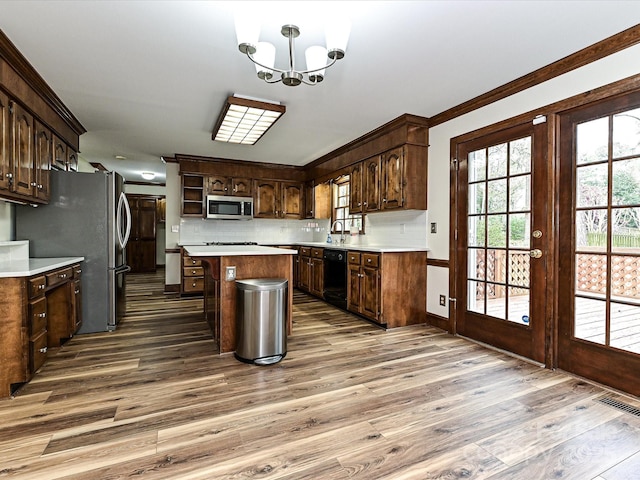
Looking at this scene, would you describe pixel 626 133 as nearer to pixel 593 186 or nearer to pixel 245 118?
pixel 593 186

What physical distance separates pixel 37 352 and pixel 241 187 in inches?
168

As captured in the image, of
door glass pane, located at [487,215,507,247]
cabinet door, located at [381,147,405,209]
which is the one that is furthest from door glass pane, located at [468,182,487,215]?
cabinet door, located at [381,147,405,209]

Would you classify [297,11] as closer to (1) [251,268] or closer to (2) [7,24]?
(2) [7,24]

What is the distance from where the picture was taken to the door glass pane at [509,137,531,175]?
3.00 m

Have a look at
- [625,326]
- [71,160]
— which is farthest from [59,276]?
[625,326]

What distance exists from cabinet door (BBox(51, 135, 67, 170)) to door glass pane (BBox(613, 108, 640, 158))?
4971 millimetres

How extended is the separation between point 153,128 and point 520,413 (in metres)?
4.78

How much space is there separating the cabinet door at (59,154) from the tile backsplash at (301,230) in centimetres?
240

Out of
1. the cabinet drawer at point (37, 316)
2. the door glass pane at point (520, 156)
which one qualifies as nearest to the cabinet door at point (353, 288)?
the door glass pane at point (520, 156)

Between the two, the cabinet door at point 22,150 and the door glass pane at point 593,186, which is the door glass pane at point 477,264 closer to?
the door glass pane at point 593,186

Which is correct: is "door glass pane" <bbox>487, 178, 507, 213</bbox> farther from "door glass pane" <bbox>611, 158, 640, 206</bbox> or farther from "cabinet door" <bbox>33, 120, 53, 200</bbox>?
"cabinet door" <bbox>33, 120, 53, 200</bbox>

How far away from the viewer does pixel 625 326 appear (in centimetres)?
236

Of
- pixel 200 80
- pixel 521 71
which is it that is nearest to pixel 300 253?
pixel 200 80

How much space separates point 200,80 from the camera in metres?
3.00
